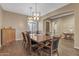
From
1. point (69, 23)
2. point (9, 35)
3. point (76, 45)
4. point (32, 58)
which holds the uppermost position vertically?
point (69, 23)

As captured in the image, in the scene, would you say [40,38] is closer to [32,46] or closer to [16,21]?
[32,46]

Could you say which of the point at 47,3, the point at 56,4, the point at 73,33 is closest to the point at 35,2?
the point at 47,3

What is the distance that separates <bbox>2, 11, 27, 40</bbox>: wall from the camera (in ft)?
10.0

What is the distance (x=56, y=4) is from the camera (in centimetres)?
302

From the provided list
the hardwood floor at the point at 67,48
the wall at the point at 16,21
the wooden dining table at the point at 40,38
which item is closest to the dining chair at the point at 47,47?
the wooden dining table at the point at 40,38

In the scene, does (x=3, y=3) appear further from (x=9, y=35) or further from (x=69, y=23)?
(x=69, y=23)

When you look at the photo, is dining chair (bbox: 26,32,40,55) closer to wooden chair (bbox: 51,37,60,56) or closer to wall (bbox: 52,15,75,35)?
wooden chair (bbox: 51,37,60,56)

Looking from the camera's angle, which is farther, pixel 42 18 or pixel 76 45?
pixel 42 18

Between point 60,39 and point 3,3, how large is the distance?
161 cm

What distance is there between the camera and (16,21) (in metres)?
3.14

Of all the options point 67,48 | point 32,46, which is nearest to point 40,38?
point 32,46

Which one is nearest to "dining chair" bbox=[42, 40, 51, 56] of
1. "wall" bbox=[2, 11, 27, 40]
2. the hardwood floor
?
the hardwood floor

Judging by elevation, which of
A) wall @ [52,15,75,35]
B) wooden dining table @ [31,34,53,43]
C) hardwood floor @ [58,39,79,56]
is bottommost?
hardwood floor @ [58,39,79,56]

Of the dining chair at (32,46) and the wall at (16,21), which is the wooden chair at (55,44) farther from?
the wall at (16,21)
